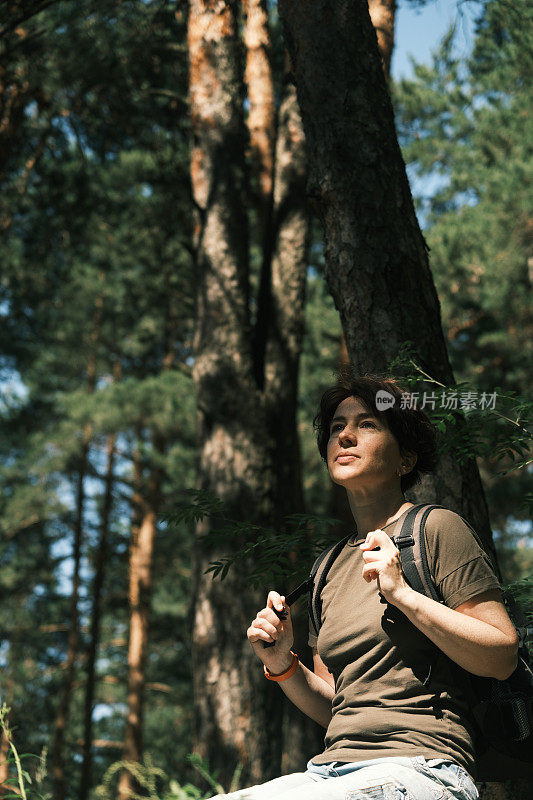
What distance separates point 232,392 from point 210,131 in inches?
87.4

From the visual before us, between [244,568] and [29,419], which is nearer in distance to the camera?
[244,568]

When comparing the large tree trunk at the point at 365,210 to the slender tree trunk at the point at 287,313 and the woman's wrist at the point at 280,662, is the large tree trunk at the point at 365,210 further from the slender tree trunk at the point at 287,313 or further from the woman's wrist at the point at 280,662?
the slender tree trunk at the point at 287,313

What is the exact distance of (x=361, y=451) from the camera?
2.23 metres

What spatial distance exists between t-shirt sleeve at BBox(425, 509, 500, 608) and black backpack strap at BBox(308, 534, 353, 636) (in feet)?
1.39

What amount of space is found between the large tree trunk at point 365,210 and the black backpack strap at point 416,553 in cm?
111

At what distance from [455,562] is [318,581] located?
1.65 feet

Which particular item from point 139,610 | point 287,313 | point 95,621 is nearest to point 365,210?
point 287,313

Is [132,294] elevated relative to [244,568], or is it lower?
elevated

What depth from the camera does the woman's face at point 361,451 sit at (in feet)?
7.25

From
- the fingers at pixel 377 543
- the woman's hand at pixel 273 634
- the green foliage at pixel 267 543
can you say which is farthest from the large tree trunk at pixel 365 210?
the fingers at pixel 377 543

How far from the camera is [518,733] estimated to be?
195cm

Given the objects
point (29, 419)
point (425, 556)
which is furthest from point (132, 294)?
point (425, 556)

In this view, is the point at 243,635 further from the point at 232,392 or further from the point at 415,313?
the point at 415,313

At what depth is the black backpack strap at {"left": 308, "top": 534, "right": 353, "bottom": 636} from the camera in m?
2.26
